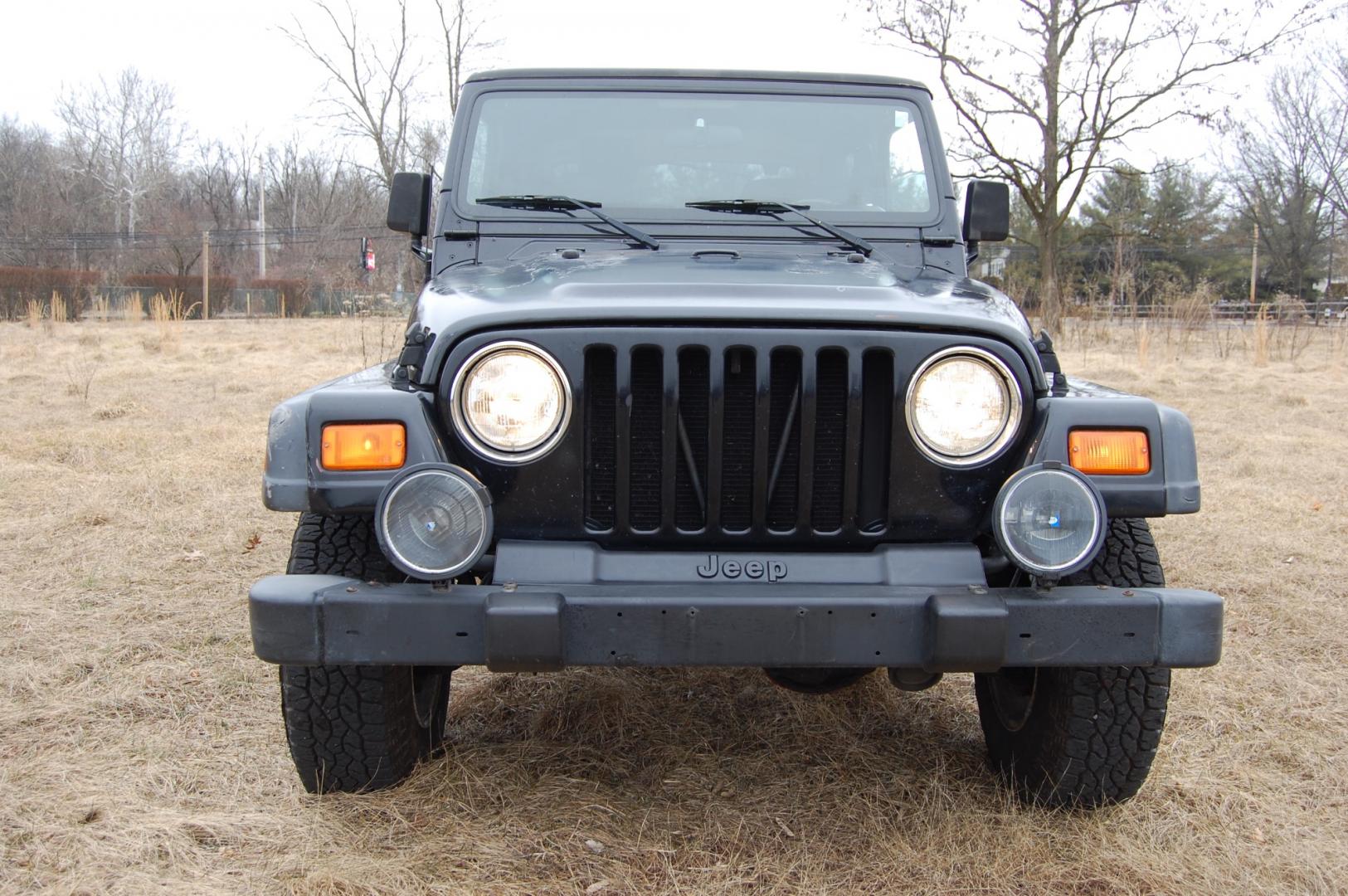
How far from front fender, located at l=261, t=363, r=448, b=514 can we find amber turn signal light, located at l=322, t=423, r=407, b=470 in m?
0.01

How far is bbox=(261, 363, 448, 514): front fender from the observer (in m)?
2.09

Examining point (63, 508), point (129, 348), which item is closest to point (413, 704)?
point (63, 508)

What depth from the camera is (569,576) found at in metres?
2.09

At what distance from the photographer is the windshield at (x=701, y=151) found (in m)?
3.15

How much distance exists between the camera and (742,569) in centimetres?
214

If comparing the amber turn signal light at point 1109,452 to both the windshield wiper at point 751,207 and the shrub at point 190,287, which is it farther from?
the shrub at point 190,287

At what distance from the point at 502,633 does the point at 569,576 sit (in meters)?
0.20

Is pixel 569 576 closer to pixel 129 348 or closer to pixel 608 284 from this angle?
pixel 608 284

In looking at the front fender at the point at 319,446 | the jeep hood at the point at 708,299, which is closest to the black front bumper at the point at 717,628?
the front fender at the point at 319,446

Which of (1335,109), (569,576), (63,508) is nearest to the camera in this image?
(569,576)

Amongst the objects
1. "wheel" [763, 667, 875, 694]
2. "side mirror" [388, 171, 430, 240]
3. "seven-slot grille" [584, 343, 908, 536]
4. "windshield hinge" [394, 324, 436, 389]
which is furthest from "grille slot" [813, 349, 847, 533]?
"side mirror" [388, 171, 430, 240]

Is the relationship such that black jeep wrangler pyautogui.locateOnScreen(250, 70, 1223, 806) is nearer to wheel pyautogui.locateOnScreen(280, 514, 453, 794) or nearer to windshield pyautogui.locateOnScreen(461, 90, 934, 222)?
wheel pyautogui.locateOnScreen(280, 514, 453, 794)

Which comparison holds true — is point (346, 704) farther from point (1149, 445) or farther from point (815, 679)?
point (1149, 445)

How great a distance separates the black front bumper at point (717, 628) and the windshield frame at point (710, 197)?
1.37m
